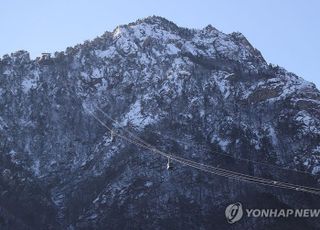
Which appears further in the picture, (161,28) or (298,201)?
(161,28)

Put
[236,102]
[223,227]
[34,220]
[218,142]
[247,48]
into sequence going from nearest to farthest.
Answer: [223,227] < [34,220] < [218,142] < [236,102] < [247,48]

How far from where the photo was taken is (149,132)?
117 meters

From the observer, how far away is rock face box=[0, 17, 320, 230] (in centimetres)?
10512

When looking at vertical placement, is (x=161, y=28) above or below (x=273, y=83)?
above

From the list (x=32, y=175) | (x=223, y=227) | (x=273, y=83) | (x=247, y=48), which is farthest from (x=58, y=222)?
(x=247, y=48)

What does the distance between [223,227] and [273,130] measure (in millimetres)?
25584

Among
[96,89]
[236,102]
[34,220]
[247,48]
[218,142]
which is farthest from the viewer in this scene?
[247,48]

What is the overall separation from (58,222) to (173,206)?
21.3 meters

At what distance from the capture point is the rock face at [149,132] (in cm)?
10512

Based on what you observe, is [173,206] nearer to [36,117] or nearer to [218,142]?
[218,142]

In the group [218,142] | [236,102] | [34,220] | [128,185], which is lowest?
[34,220]

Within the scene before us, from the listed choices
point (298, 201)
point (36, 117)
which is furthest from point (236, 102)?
point (36, 117)

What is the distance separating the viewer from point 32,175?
115188 millimetres

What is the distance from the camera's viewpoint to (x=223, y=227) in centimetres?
10056
